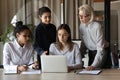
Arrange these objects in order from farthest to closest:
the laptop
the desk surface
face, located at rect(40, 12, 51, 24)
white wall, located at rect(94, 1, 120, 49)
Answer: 1. white wall, located at rect(94, 1, 120, 49)
2. face, located at rect(40, 12, 51, 24)
3. the laptop
4. the desk surface

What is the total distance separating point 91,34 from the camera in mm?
3004

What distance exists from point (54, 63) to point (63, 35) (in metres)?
0.35

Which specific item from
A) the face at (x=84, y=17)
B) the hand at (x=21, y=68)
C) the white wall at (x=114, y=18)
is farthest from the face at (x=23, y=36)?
the white wall at (x=114, y=18)

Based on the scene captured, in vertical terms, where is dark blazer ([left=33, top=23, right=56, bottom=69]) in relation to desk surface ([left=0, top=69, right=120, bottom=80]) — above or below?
above

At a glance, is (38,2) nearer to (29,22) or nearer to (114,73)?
(29,22)

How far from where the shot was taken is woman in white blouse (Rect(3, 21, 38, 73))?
2.88 m

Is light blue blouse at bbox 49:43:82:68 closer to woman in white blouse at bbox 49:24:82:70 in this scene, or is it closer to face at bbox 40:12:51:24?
woman in white blouse at bbox 49:24:82:70

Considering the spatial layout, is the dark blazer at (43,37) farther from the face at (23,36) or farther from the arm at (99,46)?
the arm at (99,46)

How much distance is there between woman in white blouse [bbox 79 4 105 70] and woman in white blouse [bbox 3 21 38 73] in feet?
1.85

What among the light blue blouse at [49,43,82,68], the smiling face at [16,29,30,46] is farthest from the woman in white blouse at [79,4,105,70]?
the smiling face at [16,29,30,46]

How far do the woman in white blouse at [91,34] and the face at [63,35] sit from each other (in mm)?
216

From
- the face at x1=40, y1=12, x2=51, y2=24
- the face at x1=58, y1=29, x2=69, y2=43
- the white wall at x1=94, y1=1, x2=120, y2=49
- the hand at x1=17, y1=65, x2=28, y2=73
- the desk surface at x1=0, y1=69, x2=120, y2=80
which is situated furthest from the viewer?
the white wall at x1=94, y1=1, x2=120, y2=49

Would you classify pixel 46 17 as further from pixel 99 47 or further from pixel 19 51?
pixel 99 47

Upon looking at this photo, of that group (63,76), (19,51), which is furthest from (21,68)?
(63,76)
